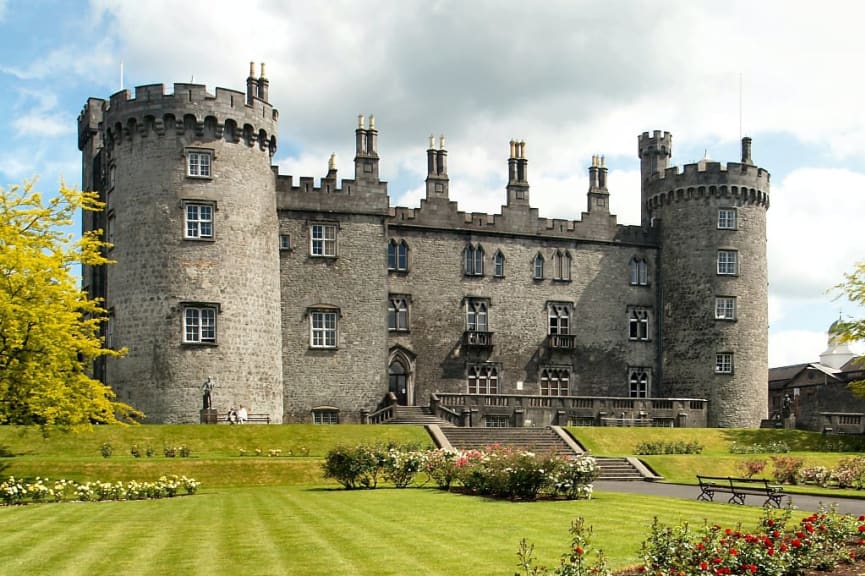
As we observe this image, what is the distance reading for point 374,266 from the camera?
51.1 m

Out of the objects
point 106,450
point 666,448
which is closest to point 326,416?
point 106,450

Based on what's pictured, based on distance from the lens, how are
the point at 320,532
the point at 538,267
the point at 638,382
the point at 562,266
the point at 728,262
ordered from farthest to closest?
the point at 638,382 → the point at 728,262 → the point at 562,266 → the point at 538,267 → the point at 320,532

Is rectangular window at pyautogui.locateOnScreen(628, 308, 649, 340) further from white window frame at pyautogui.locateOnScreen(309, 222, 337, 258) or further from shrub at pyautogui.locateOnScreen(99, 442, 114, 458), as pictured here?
shrub at pyautogui.locateOnScreen(99, 442, 114, 458)

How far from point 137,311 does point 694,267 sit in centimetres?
3067

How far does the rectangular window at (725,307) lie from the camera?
56.2 m

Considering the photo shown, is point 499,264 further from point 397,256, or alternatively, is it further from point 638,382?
point 638,382

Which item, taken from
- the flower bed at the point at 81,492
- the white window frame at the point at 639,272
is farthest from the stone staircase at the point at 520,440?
the white window frame at the point at 639,272

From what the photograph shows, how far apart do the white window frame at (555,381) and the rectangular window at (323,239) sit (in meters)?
13.8

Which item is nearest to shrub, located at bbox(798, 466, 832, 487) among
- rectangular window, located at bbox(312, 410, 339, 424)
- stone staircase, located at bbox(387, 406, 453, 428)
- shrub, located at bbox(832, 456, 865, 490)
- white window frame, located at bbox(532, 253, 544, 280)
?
shrub, located at bbox(832, 456, 865, 490)

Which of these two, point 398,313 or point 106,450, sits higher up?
point 398,313

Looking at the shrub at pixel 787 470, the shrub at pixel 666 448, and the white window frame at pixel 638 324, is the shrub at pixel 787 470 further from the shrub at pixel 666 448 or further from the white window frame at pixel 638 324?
the white window frame at pixel 638 324

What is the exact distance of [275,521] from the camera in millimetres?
20453

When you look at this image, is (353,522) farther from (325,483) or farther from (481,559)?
(325,483)

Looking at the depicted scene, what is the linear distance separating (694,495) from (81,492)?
56.8ft
